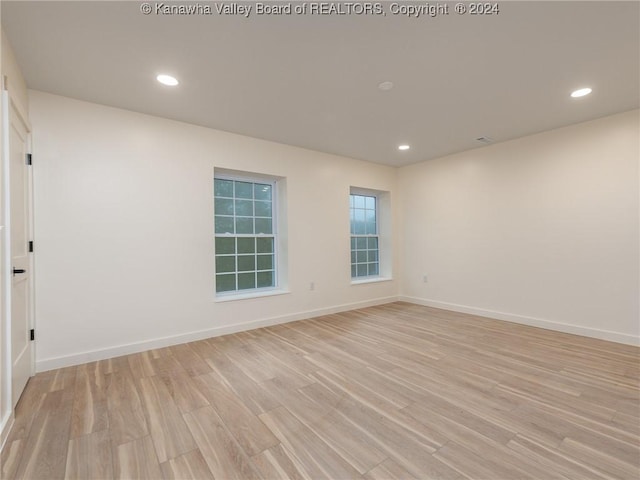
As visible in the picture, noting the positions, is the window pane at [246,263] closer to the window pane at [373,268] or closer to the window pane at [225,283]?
the window pane at [225,283]

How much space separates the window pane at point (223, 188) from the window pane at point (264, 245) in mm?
763

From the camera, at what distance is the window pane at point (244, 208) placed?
159 inches

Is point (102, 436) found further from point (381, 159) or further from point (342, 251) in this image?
point (381, 159)

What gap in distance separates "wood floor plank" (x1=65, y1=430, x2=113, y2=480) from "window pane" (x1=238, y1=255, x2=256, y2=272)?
2.42 meters

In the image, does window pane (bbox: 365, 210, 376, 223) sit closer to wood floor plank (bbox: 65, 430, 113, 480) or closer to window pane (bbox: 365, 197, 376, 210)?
window pane (bbox: 365, 197, 376, 210)

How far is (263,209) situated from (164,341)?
6.89 ft

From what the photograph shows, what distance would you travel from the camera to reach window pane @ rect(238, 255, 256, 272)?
159 inches

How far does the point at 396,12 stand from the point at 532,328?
3993 mm

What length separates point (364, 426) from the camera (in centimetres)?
181

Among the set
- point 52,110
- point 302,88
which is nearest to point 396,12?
point 302,88

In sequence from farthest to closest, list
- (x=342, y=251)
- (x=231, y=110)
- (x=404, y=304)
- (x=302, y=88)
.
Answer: (x=404, y=304), (x=342, y=251), (x=231, y=110), (x=302, y=88)

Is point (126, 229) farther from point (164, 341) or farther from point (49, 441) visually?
point (49, 441)

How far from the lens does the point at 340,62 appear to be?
225cm

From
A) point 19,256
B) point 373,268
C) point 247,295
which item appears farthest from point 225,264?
point 373,268
